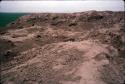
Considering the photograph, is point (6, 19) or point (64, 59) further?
point (6, 19)

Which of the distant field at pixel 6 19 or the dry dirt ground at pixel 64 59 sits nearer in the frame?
the dry dirt ground at pixel 64 59

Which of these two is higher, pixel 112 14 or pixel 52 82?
pixel 112 14

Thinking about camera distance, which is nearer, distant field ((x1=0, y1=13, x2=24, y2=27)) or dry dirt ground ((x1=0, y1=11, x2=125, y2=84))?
dry dirt ground ((x1=0, y1=11, x2=125, y2=84))

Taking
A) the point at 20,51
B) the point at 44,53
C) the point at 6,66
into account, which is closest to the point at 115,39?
the point at 44,53

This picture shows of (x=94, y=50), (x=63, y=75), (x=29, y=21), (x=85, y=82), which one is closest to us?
(x=85, y=82)

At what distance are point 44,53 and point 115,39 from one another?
3181 millimetres

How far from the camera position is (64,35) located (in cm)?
725

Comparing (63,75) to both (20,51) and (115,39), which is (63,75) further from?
(115,39)

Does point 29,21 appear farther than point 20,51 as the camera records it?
Yes

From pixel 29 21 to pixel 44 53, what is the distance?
6.34 metres

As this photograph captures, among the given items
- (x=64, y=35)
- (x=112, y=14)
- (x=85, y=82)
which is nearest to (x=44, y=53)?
(x=85, y=82)

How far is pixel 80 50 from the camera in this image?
500 centimetres

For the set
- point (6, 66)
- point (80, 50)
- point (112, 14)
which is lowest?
point (6, 66)

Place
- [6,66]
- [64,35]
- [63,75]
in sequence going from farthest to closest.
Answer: [64,35] < [6,66] < [63,75]
